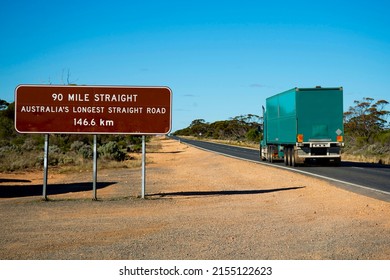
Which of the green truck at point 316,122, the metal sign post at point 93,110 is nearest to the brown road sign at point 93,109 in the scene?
the metal sign post at point 93,110

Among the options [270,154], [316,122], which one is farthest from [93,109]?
[270,154]

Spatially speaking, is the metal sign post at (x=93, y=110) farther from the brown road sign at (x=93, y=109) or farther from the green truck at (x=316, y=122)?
the green truck at (x=316, y=122)

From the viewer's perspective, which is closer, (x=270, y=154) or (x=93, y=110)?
(x=93, y=110)

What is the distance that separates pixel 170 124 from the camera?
14.2 metres

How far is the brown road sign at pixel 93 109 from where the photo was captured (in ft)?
45.5

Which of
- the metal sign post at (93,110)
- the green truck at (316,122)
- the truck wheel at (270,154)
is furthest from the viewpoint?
the truck wheel at (270,154)

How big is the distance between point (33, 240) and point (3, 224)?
208 cm

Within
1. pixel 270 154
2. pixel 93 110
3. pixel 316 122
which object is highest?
pixel 316 122

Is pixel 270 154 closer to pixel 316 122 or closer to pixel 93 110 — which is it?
pixel 316 122

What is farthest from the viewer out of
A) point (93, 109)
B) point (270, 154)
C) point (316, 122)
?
point (270, 154)

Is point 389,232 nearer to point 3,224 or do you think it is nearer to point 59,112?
point 3,224

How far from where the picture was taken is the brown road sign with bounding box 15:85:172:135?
1386cm

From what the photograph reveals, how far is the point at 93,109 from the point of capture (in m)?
14.1

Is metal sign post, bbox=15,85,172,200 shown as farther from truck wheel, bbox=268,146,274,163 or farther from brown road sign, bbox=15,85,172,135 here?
truck wheel, bbox=268,146,274,163
